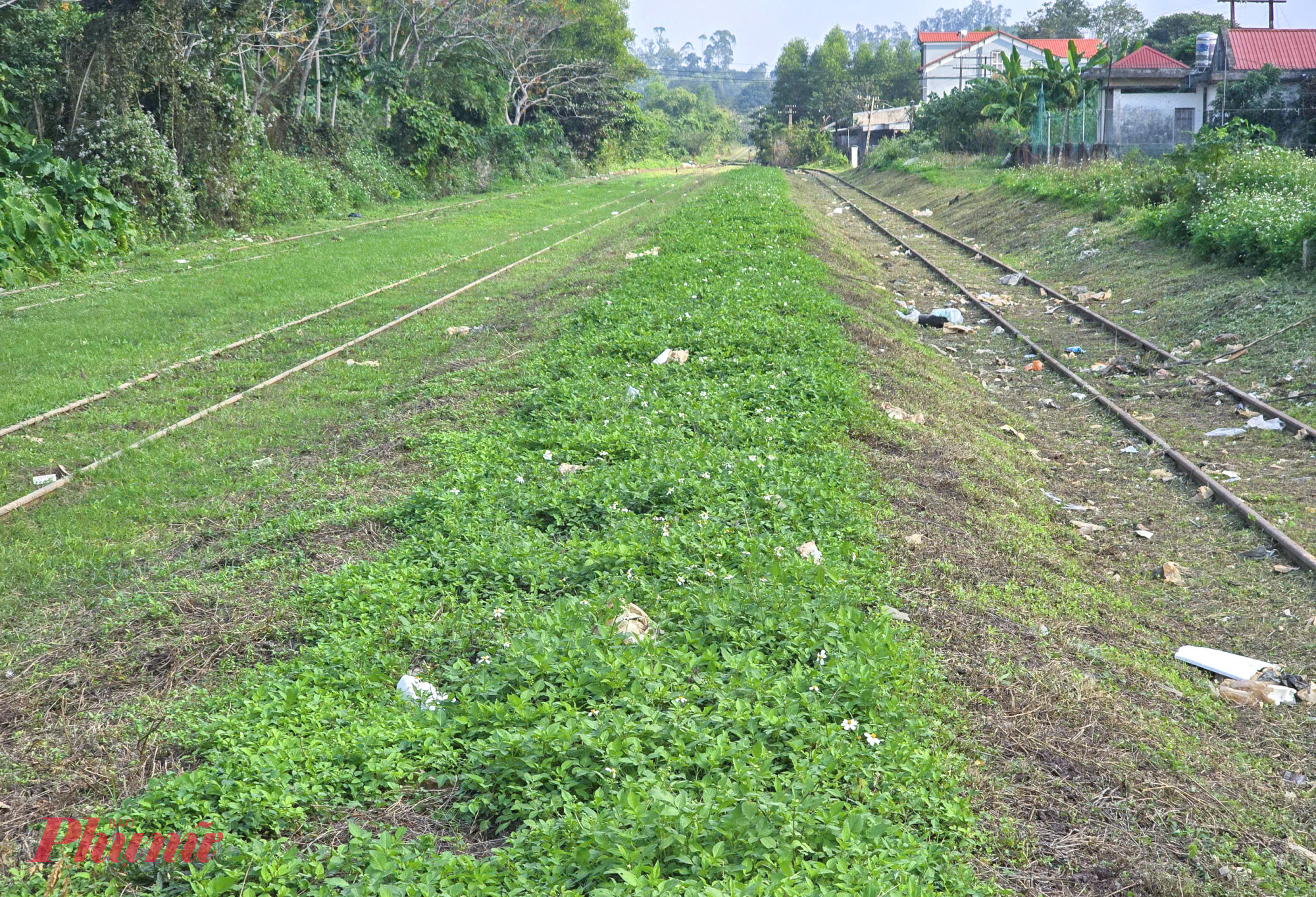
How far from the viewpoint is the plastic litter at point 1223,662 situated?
5043 mm

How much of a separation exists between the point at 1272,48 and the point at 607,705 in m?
42.6

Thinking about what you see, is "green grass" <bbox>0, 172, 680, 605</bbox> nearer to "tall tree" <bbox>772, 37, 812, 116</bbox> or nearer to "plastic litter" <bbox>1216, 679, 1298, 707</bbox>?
"plastic litter" <bbox>1216, 679, 1298, 707</bbox>

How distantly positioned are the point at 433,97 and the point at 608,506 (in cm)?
3529

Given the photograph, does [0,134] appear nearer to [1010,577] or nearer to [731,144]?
[1010,577]

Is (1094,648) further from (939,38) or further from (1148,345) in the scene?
(939,38)

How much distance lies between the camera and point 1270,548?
21.5 ft

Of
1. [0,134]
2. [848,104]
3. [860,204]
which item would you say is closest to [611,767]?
[0,134]

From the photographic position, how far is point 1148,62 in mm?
42906

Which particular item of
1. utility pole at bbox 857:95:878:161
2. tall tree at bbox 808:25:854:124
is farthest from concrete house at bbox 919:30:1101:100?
tall tree at bbox 808:25:854:124

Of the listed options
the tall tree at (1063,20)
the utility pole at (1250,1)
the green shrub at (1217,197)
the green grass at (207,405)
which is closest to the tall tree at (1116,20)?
the tall tree at (1063,20)

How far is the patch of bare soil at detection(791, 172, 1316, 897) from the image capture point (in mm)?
3598

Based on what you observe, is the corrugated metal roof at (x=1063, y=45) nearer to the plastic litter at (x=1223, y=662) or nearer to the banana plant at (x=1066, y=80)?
the banana plant at (x=1066, y=80)

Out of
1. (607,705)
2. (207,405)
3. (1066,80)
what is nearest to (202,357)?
(207,405)

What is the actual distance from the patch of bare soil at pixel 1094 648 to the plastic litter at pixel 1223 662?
8 cm
